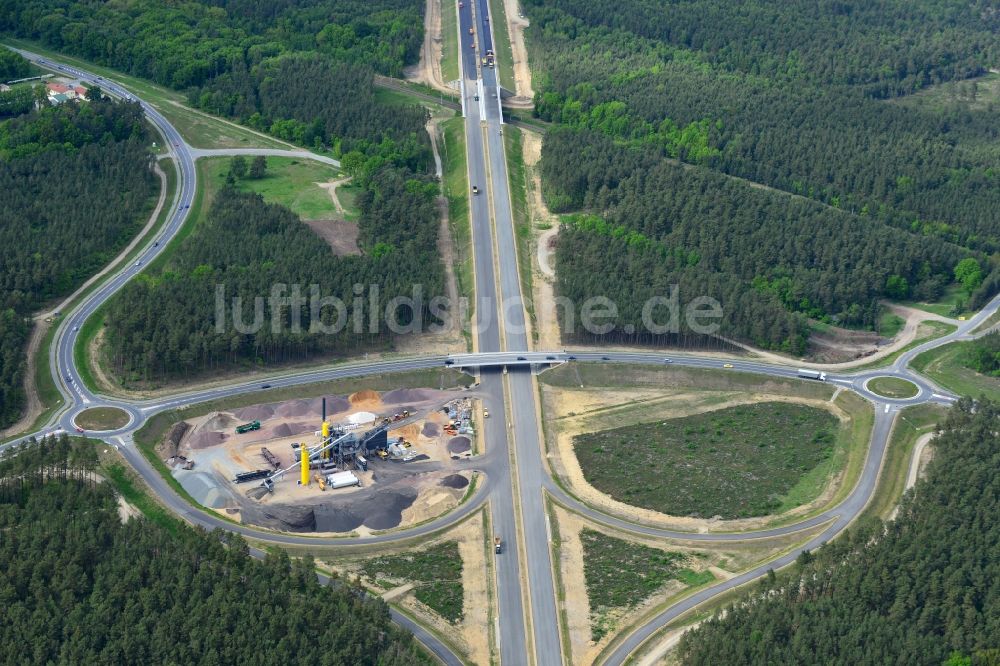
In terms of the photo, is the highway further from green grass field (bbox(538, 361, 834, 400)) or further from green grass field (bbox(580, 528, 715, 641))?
green grass field (bbox(580, 528, 715, 641))

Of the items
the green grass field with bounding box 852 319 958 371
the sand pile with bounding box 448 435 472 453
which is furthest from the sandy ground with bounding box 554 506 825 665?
the green grass field with bounding box 852 319 958 371

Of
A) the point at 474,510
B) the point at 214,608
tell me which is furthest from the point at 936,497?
the point at 214,608

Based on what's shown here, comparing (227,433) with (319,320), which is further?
(319,320)

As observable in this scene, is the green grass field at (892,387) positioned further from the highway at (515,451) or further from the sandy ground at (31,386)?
the sandy ground at (31,386)

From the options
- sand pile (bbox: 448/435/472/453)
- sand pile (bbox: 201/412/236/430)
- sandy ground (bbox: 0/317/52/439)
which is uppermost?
sandy ground (bbox: 0/317/52/439)

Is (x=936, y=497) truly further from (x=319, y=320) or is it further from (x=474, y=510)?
(x=319, y=320)
